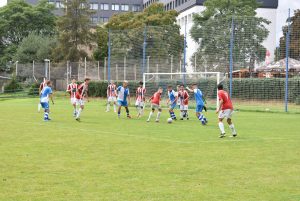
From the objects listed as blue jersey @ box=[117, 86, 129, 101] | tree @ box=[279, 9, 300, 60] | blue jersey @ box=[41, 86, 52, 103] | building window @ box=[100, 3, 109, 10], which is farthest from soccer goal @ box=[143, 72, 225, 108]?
building window @ box=[100, 3, 109, 10]

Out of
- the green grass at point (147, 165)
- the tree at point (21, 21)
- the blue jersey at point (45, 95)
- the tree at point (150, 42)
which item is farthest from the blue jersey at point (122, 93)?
the tree at point (21, 21)

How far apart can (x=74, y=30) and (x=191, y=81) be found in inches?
1352

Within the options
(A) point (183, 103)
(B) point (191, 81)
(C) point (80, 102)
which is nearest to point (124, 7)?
(B) point (191, 81)

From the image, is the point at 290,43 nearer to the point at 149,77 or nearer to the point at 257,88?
the point at 257,88

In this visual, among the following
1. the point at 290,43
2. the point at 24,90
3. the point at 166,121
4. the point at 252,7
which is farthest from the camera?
the point at 252,7

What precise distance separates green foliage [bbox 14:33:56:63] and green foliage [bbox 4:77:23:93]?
42.6ft

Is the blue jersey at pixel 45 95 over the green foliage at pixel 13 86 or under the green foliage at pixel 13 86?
under

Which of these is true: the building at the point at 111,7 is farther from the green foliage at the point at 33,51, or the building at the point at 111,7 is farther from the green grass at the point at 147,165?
the green grass at the point at 147,165

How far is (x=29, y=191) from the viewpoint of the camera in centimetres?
955

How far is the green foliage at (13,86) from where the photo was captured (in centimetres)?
6406

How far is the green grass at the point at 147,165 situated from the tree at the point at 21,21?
71770mm

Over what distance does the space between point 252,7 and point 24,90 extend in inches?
1173

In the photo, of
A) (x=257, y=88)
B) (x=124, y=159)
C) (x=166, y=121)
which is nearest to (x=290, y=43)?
(x=257, y=88)

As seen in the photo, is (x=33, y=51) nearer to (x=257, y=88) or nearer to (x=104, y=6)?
(x=257, y=88)
